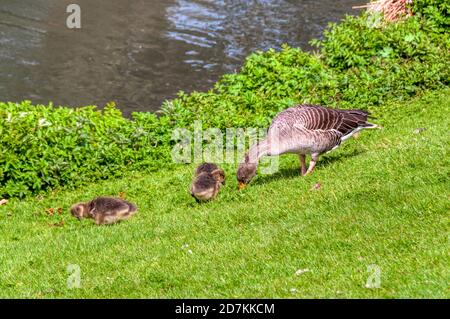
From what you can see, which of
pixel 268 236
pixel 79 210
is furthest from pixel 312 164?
pixel 79 210

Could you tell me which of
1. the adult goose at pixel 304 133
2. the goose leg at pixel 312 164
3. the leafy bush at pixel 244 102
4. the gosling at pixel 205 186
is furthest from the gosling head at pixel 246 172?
the leafy bush at pixel 244 102

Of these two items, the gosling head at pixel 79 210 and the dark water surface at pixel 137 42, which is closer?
the gosling head at pixel 79 210

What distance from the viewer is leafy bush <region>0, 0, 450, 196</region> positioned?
49.8 feet

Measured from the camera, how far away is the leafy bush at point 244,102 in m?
15.2

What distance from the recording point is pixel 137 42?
2422 centimetres

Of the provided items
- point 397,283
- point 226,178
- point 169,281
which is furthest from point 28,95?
point 397,283

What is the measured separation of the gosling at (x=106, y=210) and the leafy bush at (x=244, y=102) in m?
2.10

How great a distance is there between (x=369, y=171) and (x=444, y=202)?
207cm

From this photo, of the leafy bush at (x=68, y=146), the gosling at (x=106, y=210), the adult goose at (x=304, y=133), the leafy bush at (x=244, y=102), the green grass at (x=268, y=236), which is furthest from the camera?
the leafy bush at (x=244, y=102)

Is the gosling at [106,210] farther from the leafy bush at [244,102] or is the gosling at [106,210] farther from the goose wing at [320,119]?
the goose wing at [320,119]

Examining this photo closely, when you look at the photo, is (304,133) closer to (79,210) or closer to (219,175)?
(219,175)

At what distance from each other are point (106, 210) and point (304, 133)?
3.10 metres

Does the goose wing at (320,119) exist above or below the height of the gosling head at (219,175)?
above

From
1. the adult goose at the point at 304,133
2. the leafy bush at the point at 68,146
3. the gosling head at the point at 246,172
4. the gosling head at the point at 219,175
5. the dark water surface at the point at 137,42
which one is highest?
the adult goose at the point at 304,133
